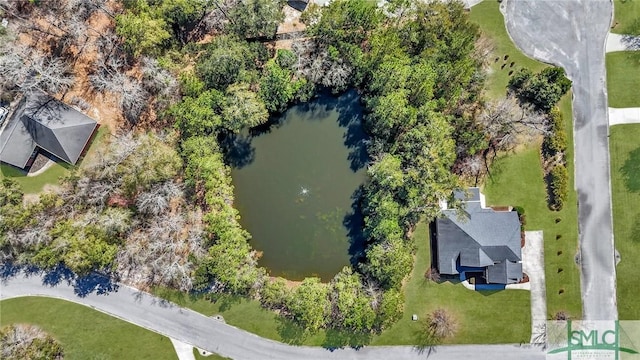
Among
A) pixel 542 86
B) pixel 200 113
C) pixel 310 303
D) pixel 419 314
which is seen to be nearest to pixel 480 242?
pixel 419 314

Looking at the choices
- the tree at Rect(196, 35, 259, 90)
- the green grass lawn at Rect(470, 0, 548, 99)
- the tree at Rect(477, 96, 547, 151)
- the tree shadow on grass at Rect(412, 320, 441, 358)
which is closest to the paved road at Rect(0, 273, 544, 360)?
the tree shadow on grass at Rect(412, 320, 441, 358)

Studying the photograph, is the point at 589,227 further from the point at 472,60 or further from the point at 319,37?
the point at 319,37

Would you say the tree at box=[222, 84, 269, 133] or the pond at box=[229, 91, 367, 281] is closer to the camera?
the tree at box=[222, 84, 269, 133]

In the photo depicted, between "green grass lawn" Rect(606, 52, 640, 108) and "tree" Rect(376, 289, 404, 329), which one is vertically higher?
"green grass lawn" Rect(606, 52, 640, 108)

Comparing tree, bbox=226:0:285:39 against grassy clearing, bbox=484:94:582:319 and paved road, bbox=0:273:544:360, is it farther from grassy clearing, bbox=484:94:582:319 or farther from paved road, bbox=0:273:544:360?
paved road, bbox=0:273:544:360

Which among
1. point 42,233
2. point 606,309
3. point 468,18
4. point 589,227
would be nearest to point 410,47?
point 468,18

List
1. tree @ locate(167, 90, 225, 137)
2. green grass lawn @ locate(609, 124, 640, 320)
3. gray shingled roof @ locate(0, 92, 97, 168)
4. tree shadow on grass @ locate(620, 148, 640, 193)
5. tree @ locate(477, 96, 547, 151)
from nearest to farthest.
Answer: tree @ locate(167, 90, 225, 137)
gray shingled roof @ locate(0, 92, 97, 168)
tree @ locate(477, 96, 547, 151)
green grass lawn @ locate(609, 124, 640, 320)
tree shadow on grass @ locate(620, 148, 640, 193)

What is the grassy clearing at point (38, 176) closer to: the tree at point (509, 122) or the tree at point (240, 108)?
the tree at point (240, 108)
